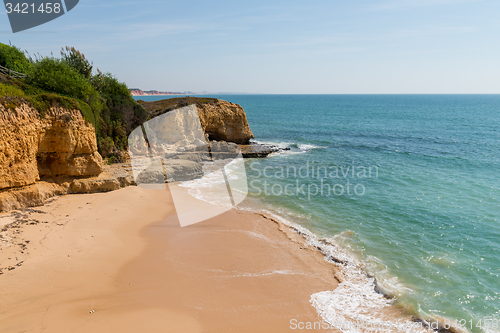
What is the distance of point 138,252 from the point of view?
10727 mm

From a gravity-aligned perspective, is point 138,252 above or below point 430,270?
above

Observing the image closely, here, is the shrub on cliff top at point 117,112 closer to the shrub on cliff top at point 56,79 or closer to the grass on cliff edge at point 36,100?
the shrub on cliff top at point 56,79

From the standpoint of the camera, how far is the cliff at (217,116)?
31.2 m

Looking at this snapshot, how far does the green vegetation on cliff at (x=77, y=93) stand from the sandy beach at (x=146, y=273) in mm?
5077

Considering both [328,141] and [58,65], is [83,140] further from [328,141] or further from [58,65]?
[328,141]

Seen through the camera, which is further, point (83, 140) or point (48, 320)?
point (83, 140)

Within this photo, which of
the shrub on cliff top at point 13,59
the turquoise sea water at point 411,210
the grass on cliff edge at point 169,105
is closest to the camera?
the turquoise sea water at point 411,210

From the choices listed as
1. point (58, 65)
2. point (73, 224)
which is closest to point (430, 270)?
point (73, 224)

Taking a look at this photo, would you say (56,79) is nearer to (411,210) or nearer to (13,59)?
(13,59)

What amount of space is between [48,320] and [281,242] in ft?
27.0

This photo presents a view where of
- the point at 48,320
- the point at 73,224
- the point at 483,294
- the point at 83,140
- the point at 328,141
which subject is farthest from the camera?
the point at 328,141

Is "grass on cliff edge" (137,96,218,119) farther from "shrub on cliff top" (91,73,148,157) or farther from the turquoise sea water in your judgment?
the turquoise sea water

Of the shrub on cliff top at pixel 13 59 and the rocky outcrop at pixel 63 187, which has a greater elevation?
the shrub on cliff top at pixel 13 59
